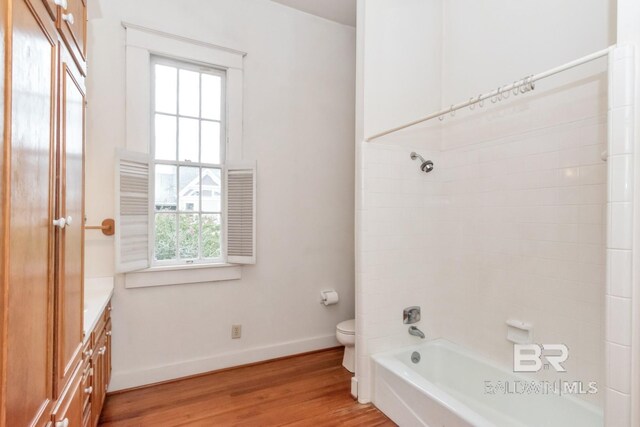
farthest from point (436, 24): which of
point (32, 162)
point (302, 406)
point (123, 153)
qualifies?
point (302, 406)

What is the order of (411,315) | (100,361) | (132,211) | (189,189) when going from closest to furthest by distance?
1. (100,361)
2. (132,211)
3. (411,315)
4. (189,189)

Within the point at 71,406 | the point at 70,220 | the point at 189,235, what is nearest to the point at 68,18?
the point at 70,220

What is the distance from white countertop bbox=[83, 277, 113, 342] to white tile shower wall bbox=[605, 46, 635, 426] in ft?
6.88

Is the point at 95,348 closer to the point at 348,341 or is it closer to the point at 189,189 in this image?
the point at 189,189

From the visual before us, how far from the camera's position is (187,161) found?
106 inches

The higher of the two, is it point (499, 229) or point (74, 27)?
point (74, 27)

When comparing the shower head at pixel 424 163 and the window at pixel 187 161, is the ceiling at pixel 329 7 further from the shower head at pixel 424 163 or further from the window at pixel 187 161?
the shower head at pixel 424 163

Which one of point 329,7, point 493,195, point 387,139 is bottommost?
point 493,195

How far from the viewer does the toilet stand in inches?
107

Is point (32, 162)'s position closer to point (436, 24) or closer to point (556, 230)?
point (556, 230)

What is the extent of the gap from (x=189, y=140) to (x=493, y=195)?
2340 millimetres

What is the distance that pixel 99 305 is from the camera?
185 cm

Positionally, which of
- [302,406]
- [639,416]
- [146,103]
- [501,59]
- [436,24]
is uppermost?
[436,24]

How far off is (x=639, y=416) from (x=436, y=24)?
266 centimetres
